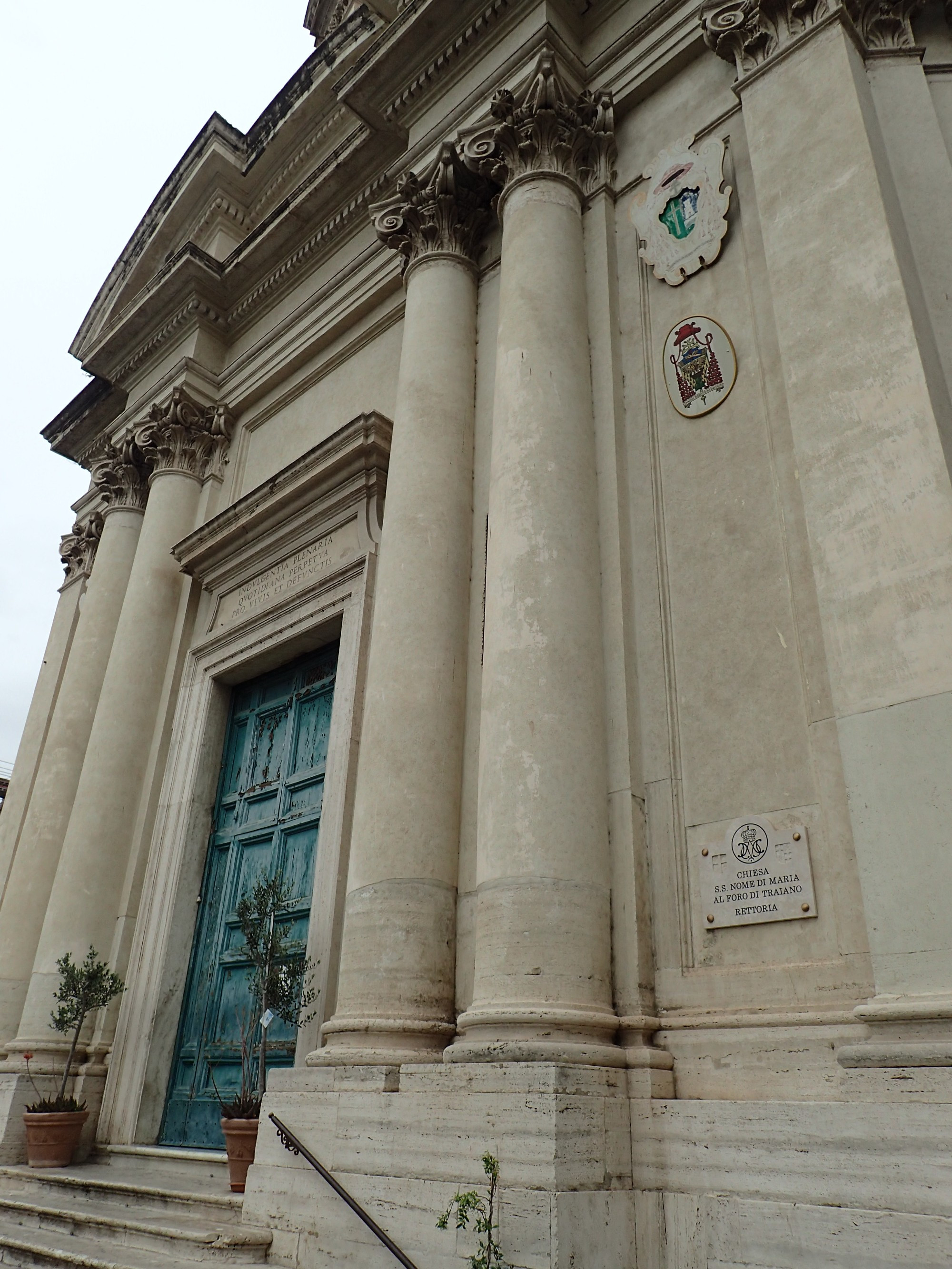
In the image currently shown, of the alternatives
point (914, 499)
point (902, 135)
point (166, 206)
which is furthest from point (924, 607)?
point (166, 206)

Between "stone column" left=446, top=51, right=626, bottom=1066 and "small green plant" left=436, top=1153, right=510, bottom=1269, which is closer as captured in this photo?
"small green plant" left=436, top=1153, right=510, bottom=1269

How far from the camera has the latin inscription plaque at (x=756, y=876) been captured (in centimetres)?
395

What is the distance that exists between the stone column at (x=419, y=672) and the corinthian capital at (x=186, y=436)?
10.8ft

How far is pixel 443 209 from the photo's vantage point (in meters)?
7.02

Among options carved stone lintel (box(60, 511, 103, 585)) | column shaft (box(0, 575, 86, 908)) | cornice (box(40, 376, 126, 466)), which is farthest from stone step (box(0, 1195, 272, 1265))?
cornice (box(40, 376, 126, 466))

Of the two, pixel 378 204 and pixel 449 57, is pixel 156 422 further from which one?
pixel 449 57

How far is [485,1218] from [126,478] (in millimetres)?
8792

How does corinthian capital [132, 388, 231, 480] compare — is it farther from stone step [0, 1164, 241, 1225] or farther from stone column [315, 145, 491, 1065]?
stone step [0, 1164, 241, 1225]

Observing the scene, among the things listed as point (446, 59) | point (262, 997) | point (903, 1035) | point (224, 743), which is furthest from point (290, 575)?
point (903, 1035)

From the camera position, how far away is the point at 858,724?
12.1ft

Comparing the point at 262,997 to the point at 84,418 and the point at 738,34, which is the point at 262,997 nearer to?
the point at 738,34

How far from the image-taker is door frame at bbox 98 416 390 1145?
638 cm

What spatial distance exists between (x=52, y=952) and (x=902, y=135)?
796 cm

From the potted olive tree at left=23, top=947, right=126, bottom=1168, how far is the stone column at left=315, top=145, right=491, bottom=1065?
2.80m
